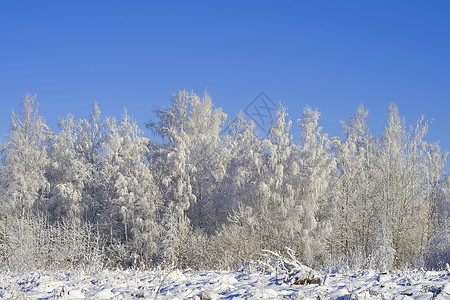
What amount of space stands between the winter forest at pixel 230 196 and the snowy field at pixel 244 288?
15.1 meters

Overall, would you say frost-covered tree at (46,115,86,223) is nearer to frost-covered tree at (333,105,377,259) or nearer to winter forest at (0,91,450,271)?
winter forest at (0,91,450,271)

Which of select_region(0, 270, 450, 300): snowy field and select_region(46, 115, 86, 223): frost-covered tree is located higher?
select_region(46, 115, 86, 223): frost-covered tree

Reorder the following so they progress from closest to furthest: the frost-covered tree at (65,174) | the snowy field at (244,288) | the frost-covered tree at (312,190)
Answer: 1. the snowy field at (244,288)
2. the frost-covered tree at (312,190)
3. the frost-covered tree at (65,174)

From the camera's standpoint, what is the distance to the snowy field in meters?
5.11

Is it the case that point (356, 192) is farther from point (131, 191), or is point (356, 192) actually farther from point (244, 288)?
point (244, 288)

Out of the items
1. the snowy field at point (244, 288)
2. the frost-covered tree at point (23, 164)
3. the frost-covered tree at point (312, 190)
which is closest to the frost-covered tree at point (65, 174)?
the frost-covered tree at point (23, 164)

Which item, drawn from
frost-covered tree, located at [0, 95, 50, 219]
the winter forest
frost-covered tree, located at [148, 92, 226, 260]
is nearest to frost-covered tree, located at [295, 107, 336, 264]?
the winter forest

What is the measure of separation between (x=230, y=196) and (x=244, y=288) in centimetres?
2057

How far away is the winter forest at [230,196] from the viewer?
2381 cm

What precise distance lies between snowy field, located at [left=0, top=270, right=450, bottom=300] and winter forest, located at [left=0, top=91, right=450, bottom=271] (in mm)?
15051

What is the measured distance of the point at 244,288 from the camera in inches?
220

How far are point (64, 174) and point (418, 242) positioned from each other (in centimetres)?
2502

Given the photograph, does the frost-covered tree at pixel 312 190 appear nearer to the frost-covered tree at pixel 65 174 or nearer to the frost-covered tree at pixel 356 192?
the frost-covered tree at pixel 356 192

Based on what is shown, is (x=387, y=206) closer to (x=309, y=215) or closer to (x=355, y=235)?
(x=355, y=235)
